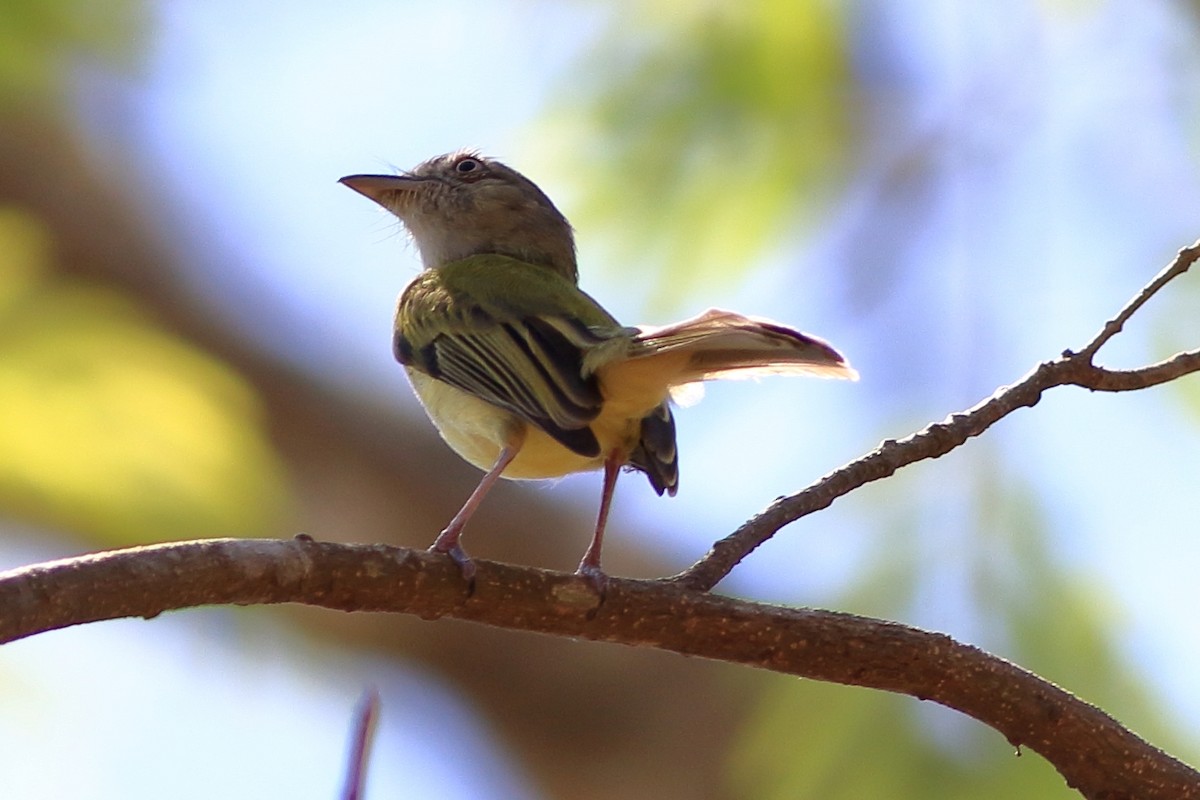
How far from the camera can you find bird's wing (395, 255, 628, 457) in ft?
11.3

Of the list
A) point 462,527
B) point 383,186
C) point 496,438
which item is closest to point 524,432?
point 496,438

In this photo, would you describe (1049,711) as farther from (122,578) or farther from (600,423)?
(122,578)

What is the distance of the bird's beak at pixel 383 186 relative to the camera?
17.0ft

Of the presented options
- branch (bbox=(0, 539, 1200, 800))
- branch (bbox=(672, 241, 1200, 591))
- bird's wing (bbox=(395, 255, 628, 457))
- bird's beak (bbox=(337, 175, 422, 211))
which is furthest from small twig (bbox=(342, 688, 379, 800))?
bird's beak (bbox=(337, 175, 422, 211))

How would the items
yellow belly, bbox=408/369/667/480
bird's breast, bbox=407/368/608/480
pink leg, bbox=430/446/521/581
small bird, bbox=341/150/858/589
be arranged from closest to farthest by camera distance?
pink leg, bbox=430/446/521/581
small bird, bbox=341/150/858/589
yellow belly, bbox=408/369/667/480
bird's breast, bbox=407/368/608/480

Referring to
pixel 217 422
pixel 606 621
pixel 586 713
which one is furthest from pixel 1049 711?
pixel 586 713

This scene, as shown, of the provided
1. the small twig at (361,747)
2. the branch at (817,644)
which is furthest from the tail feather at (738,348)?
the small twig at (361,747)

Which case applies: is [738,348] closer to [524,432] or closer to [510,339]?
[524,432]

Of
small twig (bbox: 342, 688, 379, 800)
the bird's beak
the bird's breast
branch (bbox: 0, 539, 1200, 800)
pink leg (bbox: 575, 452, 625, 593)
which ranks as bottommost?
small twig (bbox: 342, 688, 379, 800)

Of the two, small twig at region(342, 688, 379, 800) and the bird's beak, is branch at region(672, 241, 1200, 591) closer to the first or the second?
small twig at region(342, 688, 379, 800)

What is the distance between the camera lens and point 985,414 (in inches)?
116

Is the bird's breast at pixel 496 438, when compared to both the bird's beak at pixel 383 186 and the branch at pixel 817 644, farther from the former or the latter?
the bird's beak at pixel 383 186

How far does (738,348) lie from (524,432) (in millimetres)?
686

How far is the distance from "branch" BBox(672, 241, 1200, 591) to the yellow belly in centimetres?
66
